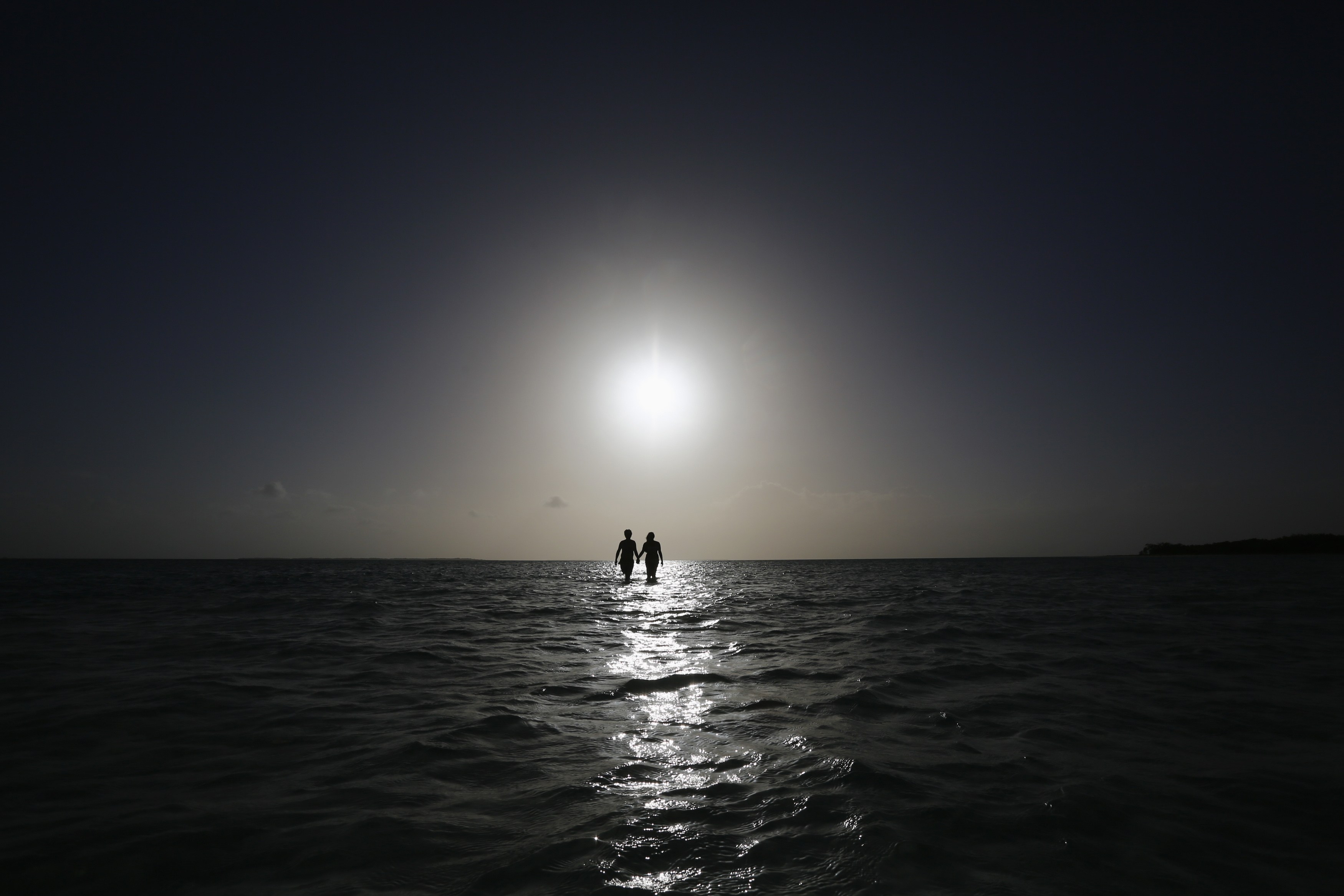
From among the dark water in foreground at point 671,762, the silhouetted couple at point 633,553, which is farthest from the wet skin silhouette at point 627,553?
the dark water in foreground at point 671,762

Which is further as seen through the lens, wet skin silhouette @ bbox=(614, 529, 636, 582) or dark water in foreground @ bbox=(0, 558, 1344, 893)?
wet skin silhouette @ bbox=(614, 529, 636, 582)

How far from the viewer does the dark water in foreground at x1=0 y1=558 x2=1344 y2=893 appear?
3.78 m

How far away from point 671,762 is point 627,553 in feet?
102

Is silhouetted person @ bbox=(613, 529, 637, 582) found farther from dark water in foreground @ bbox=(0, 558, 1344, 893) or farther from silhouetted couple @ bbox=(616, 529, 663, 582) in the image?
dark water in foreground @ bbox=(0, 558, 1344, 893)

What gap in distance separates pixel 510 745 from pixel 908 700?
16.6 ft

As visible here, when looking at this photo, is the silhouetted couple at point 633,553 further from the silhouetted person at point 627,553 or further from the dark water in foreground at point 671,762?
the dark water in foreground at point 671,762

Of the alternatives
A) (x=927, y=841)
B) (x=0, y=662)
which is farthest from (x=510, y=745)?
(x=0, y=662)

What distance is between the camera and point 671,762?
5637 millimetres

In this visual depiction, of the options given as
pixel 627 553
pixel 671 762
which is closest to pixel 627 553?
pixel 627 553

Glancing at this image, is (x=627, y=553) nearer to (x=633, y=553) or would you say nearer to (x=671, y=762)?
(x=633, y=553)

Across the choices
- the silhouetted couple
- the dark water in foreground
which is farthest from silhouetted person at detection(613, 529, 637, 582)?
the dark water in foreground

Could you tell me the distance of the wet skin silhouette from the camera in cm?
3609

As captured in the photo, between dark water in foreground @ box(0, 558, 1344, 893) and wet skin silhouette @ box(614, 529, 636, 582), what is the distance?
867 inches

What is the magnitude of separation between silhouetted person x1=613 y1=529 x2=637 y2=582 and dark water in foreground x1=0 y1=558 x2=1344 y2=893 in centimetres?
2200
